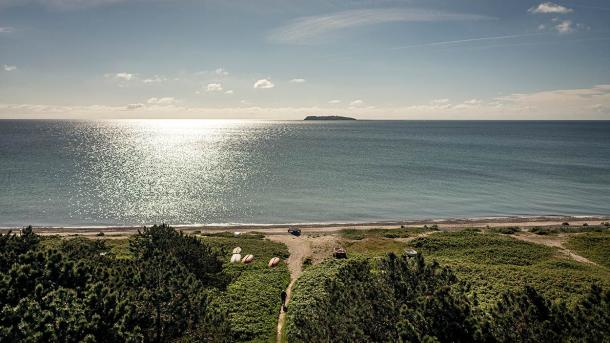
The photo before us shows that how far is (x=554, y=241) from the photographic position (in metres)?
56.9

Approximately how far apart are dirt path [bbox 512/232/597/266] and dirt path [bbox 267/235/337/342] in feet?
101

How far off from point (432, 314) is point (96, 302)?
15.2 m

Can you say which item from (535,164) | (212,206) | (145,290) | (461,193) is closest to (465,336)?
(145,290)

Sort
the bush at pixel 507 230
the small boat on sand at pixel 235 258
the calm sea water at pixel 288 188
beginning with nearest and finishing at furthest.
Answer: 1. the small boat on sand at pixel 235 258
2. the bush at pixel 507 230
3. the calm sea water at pixel 288 188

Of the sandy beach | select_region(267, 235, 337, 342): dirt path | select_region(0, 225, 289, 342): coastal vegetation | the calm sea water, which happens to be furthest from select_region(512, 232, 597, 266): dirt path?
select_region(0, 225, 289, 342): coastal vegetation

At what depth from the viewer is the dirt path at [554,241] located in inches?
1909

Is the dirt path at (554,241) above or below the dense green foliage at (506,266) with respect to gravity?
below

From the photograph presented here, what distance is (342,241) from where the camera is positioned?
57.5m

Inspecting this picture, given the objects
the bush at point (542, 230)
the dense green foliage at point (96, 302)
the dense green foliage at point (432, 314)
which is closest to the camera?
the dense green foliage at point (432, 314)

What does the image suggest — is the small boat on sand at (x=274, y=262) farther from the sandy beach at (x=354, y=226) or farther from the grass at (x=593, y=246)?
the grass at (x=593, y=246)

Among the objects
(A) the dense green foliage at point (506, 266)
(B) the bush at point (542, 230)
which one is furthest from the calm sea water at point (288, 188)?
(A) the dense green foliage at point (506, 266)

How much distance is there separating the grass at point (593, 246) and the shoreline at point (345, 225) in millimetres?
13780

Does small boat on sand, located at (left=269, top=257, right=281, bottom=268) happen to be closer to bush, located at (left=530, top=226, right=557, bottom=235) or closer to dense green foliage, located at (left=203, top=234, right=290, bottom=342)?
dense green foliage, located at (left=203, top=234, right=290, bottom=342)

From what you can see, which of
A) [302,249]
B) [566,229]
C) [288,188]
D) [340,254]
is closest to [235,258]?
[302,249]
